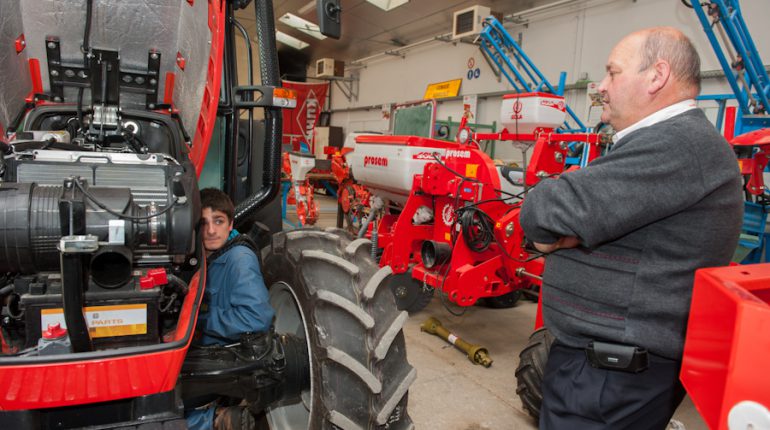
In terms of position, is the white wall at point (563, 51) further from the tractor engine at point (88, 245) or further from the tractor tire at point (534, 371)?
the tractor engine at point (88, 245)

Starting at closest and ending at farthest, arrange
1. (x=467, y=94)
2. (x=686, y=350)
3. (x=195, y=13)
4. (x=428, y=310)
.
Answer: (x=686, y=350) → (x=195, y=13) → (x=428, y=310) → (x=467, y=94)

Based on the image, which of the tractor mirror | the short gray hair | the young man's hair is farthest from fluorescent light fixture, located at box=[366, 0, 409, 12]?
the short gray hair

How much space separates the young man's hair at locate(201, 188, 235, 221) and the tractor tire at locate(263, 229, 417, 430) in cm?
28

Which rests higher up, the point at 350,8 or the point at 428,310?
the point at 350,8

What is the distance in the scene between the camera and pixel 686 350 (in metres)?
1.13

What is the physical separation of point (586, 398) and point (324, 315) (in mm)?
867

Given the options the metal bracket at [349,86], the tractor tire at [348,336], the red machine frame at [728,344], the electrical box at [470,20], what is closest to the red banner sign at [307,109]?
the metal bracket at [349,86]

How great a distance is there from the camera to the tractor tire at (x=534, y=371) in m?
2.70

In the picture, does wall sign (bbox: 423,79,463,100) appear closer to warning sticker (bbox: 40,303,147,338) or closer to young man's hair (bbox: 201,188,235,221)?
young man's hair (bbox: 201,188,235,221)

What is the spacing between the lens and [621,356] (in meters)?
1.36

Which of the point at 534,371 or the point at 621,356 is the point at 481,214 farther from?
the point at 621,356

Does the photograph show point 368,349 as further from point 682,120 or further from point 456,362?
point 456,362

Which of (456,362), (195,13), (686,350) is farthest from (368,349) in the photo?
(456,362)

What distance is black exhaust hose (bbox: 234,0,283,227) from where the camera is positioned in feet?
7.72
